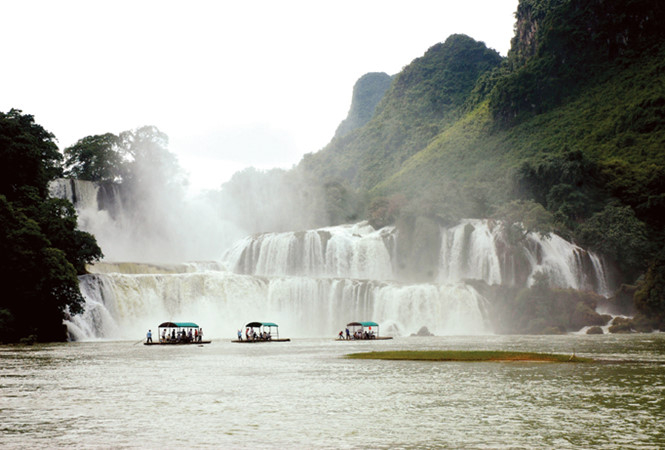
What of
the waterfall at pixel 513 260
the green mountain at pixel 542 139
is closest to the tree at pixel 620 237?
the green mountain at pixel 542 139

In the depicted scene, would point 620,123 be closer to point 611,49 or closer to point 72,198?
point 611,49

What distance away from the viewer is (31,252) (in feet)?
138

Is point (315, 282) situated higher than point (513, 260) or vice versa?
point (513, 260)

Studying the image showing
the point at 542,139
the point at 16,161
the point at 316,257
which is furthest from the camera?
the point at 542,139

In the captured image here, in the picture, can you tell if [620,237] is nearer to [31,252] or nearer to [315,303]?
[315,303]

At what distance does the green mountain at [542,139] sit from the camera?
7381 cm

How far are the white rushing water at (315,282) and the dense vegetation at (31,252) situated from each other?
2.92 meters

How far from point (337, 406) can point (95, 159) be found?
8524cm

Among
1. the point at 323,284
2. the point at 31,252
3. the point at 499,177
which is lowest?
the point at 323,284

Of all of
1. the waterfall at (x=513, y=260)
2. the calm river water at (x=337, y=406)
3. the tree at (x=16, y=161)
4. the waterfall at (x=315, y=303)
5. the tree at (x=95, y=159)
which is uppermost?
the tree at (x=95, y=159)

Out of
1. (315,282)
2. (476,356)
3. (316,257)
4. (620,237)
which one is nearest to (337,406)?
(476,356)

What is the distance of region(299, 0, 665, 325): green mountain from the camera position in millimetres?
73812

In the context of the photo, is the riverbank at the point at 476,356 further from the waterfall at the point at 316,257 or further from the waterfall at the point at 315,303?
the waterfall at the point at 316,257

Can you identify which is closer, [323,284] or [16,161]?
[16,161]
